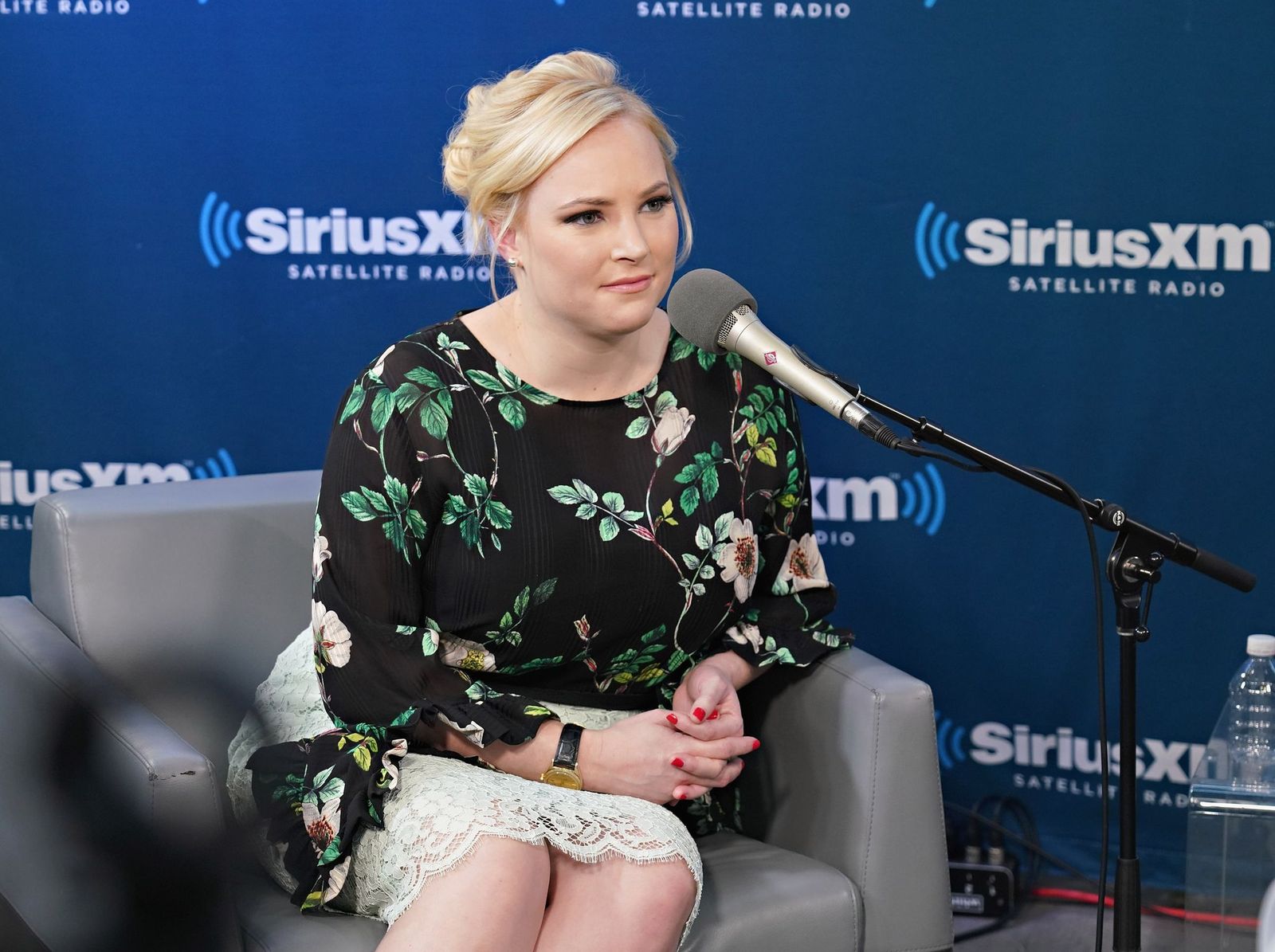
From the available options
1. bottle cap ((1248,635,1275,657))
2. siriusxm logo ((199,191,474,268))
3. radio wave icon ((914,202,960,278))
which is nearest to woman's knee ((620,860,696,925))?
bottle cap ((1248,635,1275,657))

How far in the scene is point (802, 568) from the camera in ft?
6.78

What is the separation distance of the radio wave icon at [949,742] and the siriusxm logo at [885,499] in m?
0.37

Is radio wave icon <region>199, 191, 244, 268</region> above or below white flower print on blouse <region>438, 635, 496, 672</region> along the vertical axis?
above

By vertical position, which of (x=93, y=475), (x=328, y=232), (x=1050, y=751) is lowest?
(x=1050, y=751)

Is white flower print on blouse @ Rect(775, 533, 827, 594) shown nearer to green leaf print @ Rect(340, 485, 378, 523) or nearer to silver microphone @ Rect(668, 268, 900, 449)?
silver microphone @ Rect(668, 268, 900, 449)

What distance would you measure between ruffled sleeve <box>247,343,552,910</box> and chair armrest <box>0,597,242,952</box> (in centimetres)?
11

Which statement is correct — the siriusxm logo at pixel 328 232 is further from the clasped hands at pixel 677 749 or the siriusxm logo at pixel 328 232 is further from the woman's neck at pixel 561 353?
the clasped hands at pixel 677 749

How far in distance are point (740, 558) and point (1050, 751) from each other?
3.64 feet

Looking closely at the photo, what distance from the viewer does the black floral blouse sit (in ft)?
5.85

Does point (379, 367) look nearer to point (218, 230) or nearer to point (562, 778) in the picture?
point (562, 778)

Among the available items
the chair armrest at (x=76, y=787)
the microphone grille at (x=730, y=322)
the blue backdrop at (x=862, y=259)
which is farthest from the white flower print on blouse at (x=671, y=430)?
the blue backdrop at (x=862, y=259)

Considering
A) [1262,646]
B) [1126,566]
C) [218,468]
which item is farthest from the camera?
[218,468]

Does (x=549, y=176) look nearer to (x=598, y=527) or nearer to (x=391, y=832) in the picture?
(x=598, y=527)

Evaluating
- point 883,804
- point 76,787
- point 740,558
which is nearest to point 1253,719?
point 883,804
